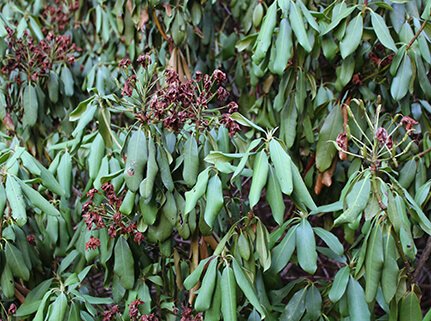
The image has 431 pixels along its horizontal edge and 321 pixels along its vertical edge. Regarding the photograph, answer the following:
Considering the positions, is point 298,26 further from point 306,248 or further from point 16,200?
point 16,200

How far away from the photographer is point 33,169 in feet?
5.34

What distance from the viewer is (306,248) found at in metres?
1.51

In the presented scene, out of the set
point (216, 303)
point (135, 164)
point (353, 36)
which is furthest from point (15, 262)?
point (353, 36)

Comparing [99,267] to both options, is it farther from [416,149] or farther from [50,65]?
[416,149]

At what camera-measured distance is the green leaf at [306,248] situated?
4.87 ft

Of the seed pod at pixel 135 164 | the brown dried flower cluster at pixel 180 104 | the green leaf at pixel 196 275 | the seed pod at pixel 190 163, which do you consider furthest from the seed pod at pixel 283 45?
the green leaf at pixel 196 275

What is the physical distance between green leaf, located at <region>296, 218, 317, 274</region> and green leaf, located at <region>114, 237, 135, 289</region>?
1.46 feet

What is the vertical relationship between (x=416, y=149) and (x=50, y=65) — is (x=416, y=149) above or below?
below

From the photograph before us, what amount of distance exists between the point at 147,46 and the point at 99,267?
0.86 m

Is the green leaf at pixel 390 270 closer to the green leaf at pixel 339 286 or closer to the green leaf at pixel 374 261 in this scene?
the green leaf at pixel 374 261

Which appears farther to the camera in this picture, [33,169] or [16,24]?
[16,24]

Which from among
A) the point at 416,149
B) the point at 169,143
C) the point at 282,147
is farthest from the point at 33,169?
the point at 416,149

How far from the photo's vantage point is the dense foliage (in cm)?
139

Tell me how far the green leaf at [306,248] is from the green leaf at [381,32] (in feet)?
1.79
